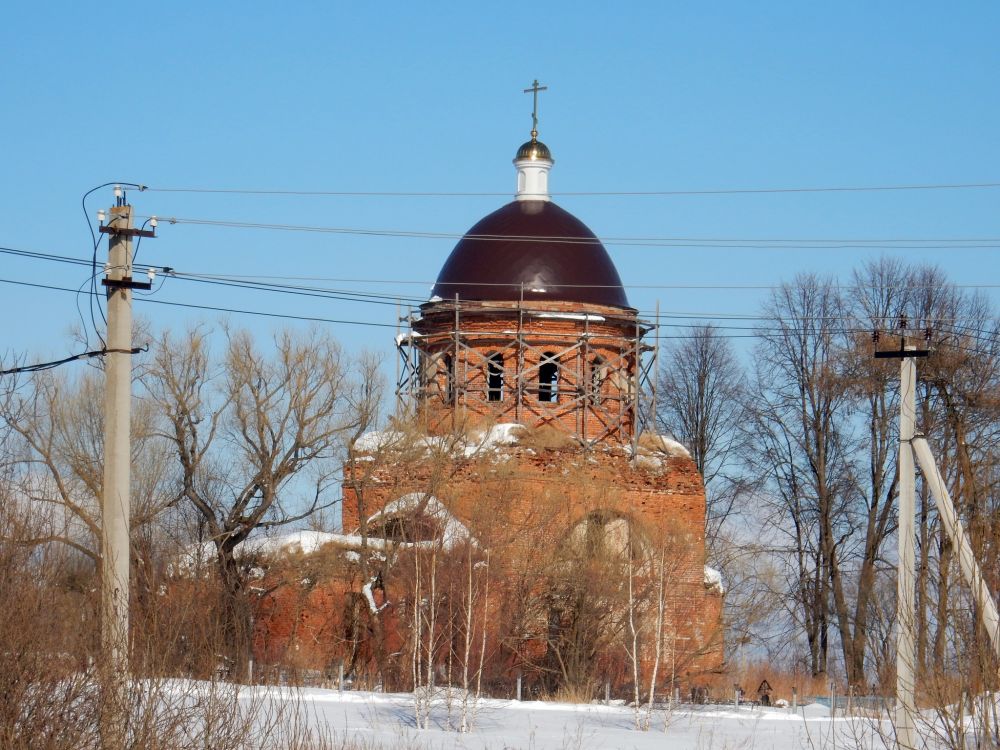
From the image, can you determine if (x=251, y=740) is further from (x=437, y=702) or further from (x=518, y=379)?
(x=518, y=379)

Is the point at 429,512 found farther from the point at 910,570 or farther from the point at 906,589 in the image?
the point at 906,589

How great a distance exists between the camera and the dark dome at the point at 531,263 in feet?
90.2

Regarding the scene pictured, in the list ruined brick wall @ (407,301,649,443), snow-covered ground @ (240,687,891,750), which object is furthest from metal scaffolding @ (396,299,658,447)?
snow-covered ground @ (240,687,891,750)

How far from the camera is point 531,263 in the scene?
90.4ft

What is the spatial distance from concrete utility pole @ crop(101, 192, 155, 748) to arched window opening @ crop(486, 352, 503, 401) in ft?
54.7

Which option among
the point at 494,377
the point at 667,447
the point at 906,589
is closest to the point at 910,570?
the point at 906,589

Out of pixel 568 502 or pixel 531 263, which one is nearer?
pixel 568 502

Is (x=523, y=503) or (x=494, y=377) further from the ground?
(x=494, y=377)

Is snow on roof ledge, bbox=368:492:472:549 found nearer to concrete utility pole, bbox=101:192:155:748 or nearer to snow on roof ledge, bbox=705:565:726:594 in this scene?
snow on roof ledge, bbox=705:565:726:594

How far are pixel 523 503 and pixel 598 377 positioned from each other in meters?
3.85

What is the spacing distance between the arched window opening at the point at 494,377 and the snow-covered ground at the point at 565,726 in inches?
304

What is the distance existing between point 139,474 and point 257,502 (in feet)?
6.65

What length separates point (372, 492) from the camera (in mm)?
25844

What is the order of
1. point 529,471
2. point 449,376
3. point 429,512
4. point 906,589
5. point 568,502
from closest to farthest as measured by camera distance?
1. point 906,589
2. point 429,512
3. point 568,502
4. point 529,471
5. point 449,376
